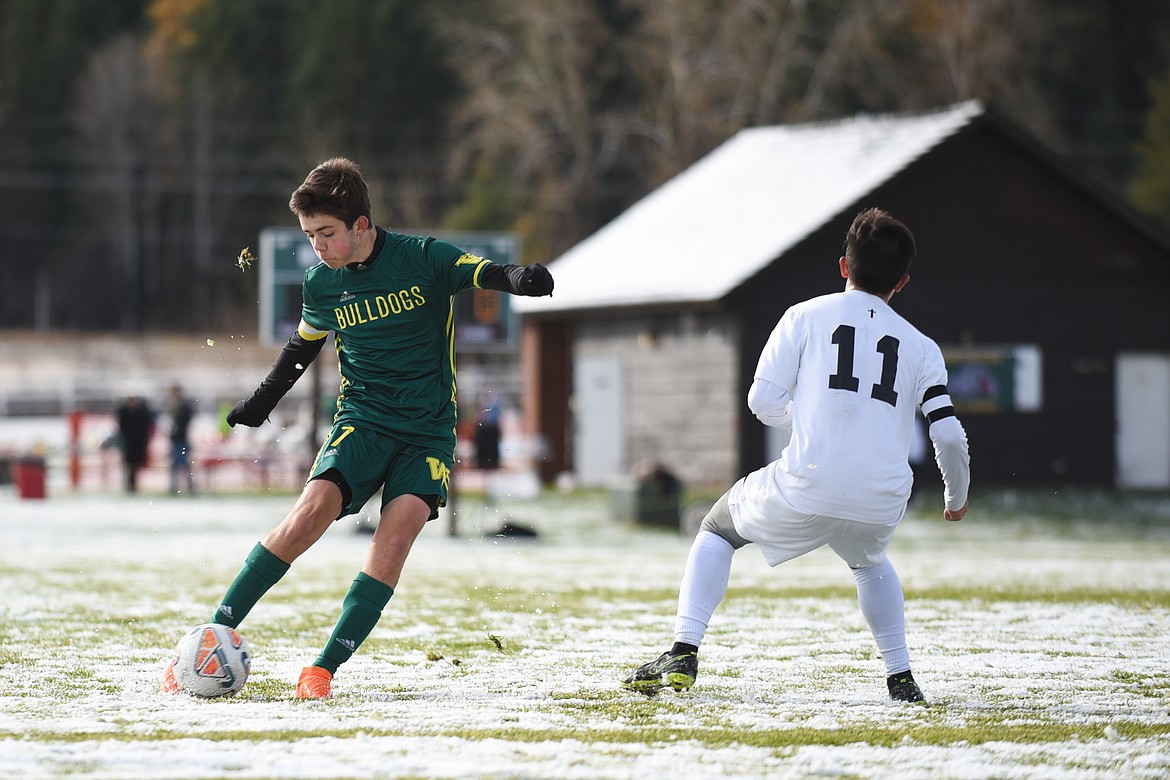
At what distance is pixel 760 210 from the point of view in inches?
1206

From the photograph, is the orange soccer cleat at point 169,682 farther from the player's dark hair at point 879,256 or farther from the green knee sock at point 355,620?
the player's dark hair at point 879,256

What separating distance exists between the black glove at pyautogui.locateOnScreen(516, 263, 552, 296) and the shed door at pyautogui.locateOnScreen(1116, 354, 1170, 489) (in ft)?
86.3

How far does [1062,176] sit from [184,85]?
211ft

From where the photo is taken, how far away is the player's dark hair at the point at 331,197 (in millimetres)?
6188

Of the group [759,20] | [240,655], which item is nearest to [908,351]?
[240,655]

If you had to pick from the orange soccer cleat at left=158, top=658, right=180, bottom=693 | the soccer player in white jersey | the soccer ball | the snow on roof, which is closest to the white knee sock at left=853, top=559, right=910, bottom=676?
the soccer player in white jersey

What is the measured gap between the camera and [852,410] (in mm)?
5914

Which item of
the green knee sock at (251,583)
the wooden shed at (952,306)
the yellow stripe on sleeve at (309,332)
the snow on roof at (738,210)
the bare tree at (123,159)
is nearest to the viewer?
the green knee sock at (251,583)

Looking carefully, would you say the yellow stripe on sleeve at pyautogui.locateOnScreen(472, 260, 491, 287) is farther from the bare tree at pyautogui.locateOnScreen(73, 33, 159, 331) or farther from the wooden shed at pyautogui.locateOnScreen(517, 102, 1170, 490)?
the bare tree at pyautogui.locateOnScreen(73, 33, 159, 331)

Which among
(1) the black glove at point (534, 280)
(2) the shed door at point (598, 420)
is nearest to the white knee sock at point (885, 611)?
(1) the black glove at point (534, 280)

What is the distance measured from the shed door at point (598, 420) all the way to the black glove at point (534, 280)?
81.8 feet

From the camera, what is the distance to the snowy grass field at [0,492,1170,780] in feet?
15.8

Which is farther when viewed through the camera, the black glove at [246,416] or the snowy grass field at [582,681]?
the black glove at [246,416]

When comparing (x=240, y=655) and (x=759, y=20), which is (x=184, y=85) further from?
(x=240, y=655)
